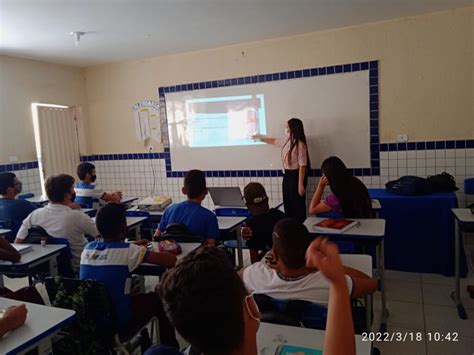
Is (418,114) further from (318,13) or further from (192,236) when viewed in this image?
(192,236)

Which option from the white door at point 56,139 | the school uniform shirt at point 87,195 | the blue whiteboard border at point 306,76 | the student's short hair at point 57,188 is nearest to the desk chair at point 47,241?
the student's short hair at point 57,188

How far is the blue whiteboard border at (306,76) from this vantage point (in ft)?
15.3

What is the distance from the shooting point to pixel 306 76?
5.00 meters

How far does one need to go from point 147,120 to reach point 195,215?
3.75 meters

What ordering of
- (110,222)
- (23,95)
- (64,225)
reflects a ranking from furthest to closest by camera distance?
(23,95), (64,225), (110,222)

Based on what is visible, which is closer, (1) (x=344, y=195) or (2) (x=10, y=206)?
(1) (x=344, y=195)

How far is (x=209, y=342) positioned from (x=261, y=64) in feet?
15.8

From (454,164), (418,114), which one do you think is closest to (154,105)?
(418,114)

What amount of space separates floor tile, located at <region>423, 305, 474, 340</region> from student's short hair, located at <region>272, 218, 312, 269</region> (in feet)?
5.84

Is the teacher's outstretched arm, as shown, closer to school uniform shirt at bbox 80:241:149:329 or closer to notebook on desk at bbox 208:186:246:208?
notebook on desk at bbox 208:186:246:208

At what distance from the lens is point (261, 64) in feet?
17.2

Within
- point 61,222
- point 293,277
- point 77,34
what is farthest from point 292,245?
point 77,34

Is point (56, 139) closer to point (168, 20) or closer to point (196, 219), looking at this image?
point (168, 20)

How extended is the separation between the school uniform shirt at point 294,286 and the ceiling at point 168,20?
2.92m
